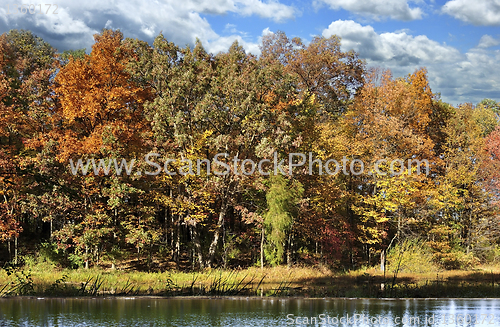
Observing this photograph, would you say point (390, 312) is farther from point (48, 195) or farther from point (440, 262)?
point (440, 262)

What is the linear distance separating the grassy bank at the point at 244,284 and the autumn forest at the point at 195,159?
2864 mm

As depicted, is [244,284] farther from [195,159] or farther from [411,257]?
[411,257]

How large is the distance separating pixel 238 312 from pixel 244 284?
28.7 feet

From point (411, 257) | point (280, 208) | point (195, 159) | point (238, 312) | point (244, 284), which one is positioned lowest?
point (411, 257)

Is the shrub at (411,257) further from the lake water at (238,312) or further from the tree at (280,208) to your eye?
the lake water at (238,312)

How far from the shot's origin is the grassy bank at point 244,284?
1995 cm

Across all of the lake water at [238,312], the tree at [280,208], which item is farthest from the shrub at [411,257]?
the lake water at [238,312]

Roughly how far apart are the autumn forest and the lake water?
1099cm

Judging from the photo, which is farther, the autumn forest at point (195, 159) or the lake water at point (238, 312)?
the autumn forest at point (195, 159)

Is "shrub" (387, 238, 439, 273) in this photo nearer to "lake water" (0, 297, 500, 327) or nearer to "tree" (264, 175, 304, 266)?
"tree" (264, 175, 304, 266)

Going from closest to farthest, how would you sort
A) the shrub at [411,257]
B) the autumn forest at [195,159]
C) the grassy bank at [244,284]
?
the grassy bank at [244,284] < the autumn forest at [195,159] < the shrub at [411,257]

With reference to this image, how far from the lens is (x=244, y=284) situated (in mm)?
25062

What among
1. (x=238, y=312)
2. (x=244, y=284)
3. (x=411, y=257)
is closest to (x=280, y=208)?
(x=244, y=284)

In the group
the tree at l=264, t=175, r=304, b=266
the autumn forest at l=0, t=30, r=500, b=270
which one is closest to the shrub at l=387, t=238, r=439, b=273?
the autumn forest at l=0, t=30, r=500, b=270
